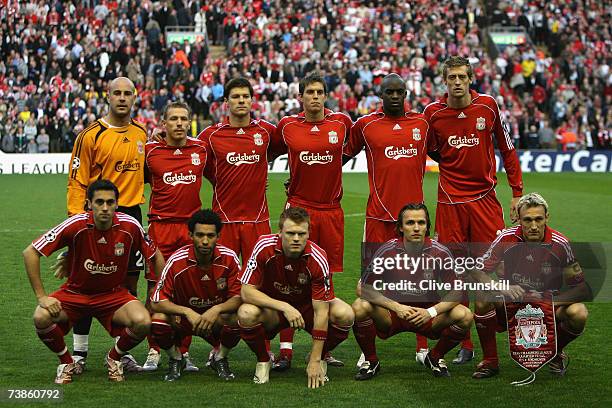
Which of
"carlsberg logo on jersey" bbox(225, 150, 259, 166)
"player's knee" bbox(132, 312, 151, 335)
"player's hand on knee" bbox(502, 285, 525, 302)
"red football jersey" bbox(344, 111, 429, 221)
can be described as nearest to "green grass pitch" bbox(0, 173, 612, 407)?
"player's knee" bbox(132, 312, 151, 335)

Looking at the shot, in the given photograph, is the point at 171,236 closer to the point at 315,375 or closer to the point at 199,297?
the point at 199,297

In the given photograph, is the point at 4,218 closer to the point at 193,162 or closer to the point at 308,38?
the point at 193,162

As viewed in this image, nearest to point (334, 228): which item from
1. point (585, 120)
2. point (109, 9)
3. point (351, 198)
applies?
point (351, 198)

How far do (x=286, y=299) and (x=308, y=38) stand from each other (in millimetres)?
25476

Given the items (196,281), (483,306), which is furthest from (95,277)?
(483,306)

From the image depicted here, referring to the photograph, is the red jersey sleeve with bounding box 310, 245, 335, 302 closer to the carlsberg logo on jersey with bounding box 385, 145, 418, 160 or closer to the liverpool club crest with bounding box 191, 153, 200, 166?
the carlsberg logo on jersey with bounding box 385, 145, 418, 160

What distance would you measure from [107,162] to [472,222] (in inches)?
113

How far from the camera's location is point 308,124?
834 centimetres

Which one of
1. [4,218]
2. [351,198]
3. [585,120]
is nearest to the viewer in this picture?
[4,218]

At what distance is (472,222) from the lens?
27.1ft

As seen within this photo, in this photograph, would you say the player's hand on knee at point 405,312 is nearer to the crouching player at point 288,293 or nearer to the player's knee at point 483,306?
the crouching player at point 288,293

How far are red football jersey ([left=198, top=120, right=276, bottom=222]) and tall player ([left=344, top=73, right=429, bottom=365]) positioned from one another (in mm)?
857

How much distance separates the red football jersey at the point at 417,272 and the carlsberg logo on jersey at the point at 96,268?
5.87 ft

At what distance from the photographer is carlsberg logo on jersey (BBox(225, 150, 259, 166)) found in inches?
324
